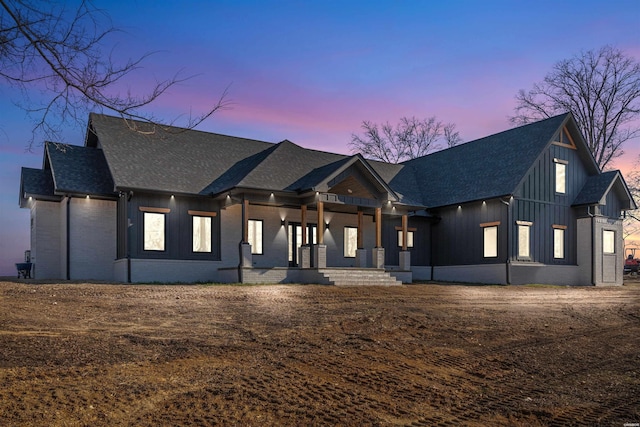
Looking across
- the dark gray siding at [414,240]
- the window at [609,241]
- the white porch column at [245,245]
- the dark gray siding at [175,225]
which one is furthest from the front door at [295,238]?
the window at [609,241]

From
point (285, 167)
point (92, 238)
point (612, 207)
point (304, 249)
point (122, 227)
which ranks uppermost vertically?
point (285, 167)

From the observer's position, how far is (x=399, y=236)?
28.9m

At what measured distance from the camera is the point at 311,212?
2558cm

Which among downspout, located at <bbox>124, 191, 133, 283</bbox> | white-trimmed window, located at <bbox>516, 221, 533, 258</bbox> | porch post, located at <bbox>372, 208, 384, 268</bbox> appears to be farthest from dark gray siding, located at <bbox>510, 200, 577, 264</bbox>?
downspout, located at <bbox>124, 191, 133, 283</bbox>

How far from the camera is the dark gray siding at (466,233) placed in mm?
25906

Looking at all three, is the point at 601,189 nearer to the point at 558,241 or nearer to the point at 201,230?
the point at 558,241

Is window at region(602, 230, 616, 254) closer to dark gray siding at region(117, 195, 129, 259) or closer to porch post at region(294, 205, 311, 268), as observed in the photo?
porch post at region(294, 205, 311, 268)

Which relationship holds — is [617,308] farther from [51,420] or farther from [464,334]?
[51,420]

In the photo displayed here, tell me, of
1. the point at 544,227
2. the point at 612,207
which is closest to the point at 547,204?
the point at 544,227

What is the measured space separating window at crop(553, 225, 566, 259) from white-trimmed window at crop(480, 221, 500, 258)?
3632mm

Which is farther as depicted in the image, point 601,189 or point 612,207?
point 612,207

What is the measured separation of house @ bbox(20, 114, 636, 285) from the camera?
21.7 metres

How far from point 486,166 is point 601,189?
223 inches

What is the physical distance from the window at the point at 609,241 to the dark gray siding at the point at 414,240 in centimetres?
880
